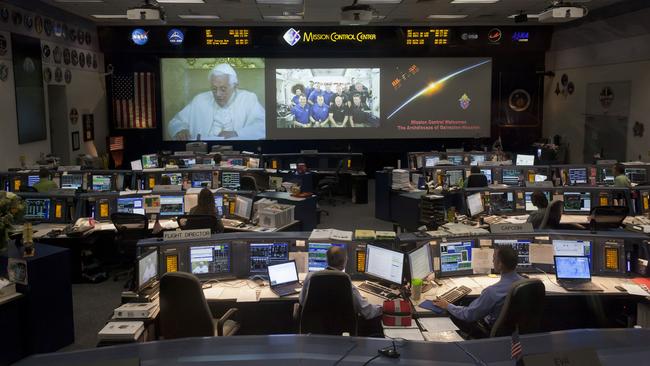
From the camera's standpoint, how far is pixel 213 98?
49.3 feet

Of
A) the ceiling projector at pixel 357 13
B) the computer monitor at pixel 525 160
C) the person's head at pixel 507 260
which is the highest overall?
the ceiling projector at pixel 357 13

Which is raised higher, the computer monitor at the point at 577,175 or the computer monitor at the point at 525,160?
the computer monitor at the point at 525,160

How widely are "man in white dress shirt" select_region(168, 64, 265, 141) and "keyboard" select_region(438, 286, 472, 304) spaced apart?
35.3 feet

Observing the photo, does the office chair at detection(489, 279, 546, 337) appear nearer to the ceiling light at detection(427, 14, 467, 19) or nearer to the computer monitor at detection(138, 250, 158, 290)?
the computer monitor at detection(138, 250, 158, 290)

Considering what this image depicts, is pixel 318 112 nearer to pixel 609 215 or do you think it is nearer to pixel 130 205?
pixel 130 205

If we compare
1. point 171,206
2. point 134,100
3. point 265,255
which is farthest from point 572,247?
point 134,100

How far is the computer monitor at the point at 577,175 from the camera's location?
987 centimetres

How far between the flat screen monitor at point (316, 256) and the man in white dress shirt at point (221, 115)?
33.3 ft

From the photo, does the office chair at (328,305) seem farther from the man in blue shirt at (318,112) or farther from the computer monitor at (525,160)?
the man in blue shirt at (318,112)

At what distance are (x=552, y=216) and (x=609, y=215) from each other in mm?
759

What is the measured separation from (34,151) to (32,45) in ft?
6.39

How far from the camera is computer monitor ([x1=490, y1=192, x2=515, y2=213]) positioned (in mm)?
8180

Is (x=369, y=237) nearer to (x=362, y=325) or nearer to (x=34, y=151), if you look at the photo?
(x=362, y=325)

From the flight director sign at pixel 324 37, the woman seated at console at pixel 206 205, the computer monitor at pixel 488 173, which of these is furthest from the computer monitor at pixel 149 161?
the computer monitor at pixel 488 173
